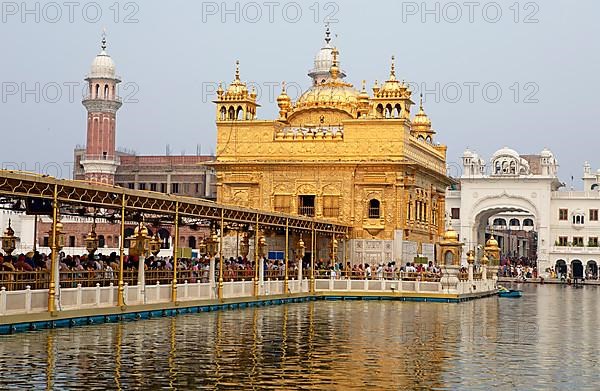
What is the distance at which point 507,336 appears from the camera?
60.2 ft

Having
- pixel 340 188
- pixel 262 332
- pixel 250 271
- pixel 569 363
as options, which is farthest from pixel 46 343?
pixel 340 188

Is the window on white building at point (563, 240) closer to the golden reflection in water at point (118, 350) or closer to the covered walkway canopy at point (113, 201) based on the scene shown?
the covered walkway canopy at point (113, 201)

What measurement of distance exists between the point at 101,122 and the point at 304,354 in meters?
64.9

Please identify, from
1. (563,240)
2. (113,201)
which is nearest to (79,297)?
(113,201)

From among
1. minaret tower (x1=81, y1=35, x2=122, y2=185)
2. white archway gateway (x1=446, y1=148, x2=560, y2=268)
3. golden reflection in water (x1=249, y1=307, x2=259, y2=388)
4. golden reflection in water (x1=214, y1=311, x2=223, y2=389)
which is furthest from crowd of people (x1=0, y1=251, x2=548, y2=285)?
minaret tower (x1=81, y1=35, x2=122, y2=185)

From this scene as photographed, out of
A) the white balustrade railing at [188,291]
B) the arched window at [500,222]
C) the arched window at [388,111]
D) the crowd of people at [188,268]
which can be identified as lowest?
the white balustrade railing at [188,291]

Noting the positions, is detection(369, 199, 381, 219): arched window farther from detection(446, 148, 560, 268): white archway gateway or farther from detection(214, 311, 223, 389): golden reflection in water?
detection(446, 148, 560, 268): white archway gateway

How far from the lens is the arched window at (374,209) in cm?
3962

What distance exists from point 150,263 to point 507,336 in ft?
33.3

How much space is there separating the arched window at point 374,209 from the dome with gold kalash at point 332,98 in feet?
14.6

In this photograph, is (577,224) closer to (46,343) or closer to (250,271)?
(250,271)

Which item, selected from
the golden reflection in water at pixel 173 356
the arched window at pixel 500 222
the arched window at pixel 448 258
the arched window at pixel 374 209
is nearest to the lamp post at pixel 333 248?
the arched window at pixel 374 209

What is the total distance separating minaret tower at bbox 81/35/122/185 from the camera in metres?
76.7

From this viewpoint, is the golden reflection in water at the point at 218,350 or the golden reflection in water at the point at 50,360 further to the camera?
the golden reflection in water at the point at 218,350
